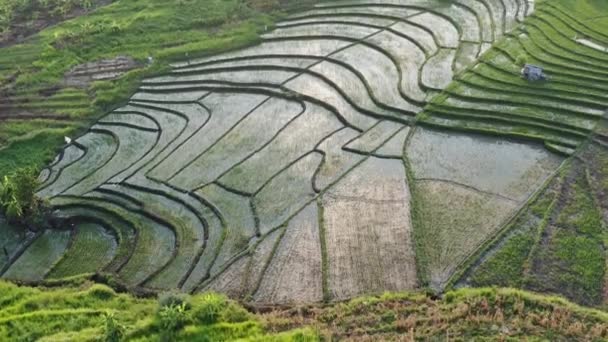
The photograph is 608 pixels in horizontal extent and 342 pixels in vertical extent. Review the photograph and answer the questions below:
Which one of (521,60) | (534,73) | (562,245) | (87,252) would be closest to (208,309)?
(87,252)

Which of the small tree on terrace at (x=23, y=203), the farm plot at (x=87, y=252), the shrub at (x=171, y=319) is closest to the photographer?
the shrub at (x=171, y=319)

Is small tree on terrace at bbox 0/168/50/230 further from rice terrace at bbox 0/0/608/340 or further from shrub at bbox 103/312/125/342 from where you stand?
shrub at bbox 103/312/125/342

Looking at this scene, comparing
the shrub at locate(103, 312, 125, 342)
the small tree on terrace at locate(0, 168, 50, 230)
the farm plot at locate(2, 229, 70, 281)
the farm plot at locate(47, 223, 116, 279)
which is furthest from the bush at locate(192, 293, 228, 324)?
the small tree on terrace at locate(0, 168, 50, 230)

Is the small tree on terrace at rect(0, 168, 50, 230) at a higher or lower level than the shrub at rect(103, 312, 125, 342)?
higher

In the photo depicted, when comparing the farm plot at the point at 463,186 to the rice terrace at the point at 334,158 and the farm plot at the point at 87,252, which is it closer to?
the rice terrace at the point at 334,158

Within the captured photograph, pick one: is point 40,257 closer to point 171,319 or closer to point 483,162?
point 171,319

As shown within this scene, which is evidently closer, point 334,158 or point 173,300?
point 173,300

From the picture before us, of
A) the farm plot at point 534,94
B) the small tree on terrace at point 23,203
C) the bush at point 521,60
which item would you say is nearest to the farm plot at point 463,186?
the farm plot at point 534,94
